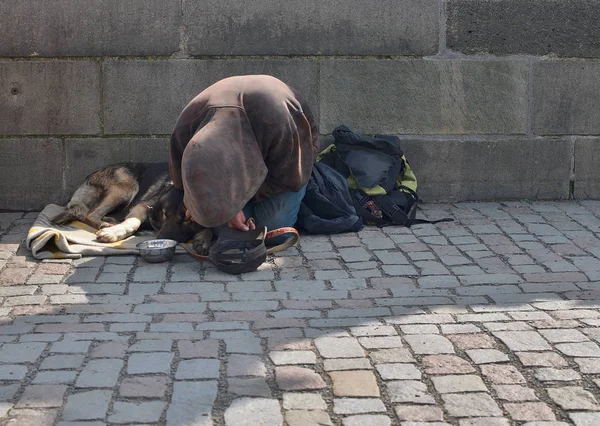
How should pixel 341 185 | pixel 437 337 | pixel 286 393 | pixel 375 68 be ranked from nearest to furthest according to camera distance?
pixel 286 393 → pixel 437 337 → pixel 341 185 → pixel 375 68

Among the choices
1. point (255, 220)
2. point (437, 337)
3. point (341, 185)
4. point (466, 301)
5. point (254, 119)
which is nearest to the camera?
point (437, 337)

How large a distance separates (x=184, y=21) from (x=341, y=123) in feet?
4.69

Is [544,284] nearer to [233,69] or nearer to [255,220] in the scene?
[255,220]

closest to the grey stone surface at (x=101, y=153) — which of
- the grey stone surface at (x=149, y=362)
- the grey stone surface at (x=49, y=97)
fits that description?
the grey stone surface at (x=49, y=97)

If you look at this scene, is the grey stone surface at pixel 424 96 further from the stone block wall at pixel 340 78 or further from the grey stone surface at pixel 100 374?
the grey stone surface at pixel 100 374

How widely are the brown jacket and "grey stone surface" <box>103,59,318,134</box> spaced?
0.88m

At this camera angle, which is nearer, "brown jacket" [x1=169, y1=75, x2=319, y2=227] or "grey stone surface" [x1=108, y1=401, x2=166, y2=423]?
"grey stone surface" [x1=108, y1=401, x2=166, y2=423]

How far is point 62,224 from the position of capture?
6.70 metres

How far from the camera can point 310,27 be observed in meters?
6.94

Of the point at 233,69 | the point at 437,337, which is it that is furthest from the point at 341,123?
the point at 437,337

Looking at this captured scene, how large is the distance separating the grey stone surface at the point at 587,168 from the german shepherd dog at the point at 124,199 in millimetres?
3206

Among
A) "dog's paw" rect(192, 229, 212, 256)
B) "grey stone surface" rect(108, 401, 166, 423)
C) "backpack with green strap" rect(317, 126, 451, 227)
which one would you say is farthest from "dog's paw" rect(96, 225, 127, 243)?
"grey stone surface" rect(108, 401, 166, 423)

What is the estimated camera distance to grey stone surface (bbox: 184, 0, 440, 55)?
22.6ft

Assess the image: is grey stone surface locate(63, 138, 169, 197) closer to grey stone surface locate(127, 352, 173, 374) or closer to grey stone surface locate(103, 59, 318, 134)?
grey stone surface locate(103, 59, 318, 134)
